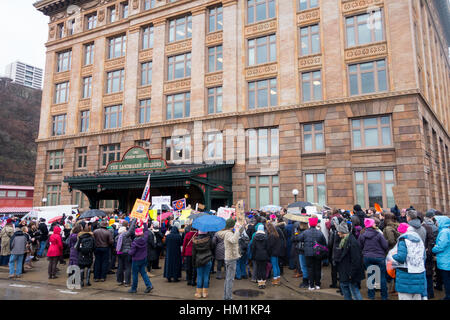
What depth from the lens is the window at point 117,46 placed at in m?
31.5

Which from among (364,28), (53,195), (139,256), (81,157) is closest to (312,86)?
(364,28)

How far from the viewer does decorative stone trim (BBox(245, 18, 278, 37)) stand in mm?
24516

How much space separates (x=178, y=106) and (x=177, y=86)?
179 centimetres

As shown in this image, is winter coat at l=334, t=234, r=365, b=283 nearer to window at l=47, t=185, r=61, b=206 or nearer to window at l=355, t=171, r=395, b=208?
window at l=355, t=171, r=395, b=208

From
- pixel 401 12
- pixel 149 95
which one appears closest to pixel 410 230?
pixel 401 12

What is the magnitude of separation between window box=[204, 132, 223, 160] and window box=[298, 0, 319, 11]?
1151 cm

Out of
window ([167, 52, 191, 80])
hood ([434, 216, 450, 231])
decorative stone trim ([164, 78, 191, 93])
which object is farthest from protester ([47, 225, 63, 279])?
window ([167, 52, 191, 80])

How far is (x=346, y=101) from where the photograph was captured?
69.7ft

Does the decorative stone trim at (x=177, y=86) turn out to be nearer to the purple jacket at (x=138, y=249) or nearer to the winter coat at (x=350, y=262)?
the purple jacket at (x=138, y=249)

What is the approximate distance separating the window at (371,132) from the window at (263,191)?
243 inches

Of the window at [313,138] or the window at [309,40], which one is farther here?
the window at [309,40]

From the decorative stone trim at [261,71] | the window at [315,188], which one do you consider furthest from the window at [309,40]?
the window at [315,188]

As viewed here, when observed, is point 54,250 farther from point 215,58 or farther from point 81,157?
point 81,157

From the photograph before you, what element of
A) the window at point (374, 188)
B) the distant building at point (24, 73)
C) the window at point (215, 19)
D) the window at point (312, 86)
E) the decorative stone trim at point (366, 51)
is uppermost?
the distant building at point (24, 73)
